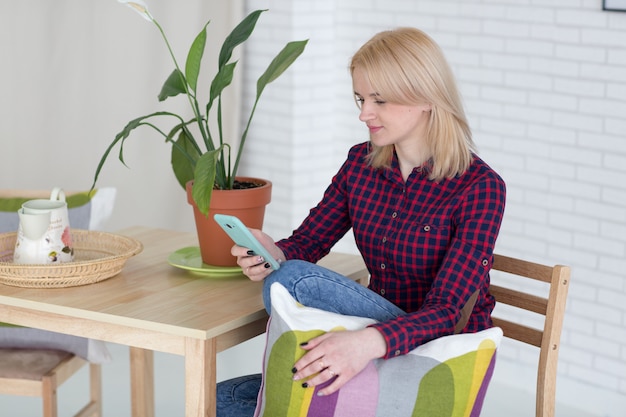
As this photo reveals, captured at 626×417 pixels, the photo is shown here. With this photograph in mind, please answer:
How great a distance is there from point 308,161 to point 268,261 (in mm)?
2442

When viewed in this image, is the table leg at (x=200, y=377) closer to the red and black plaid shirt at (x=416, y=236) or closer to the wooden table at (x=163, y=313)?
the wooden table at (x=163, y=313)

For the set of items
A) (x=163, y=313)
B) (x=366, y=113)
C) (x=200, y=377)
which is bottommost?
(x=200, y=377)

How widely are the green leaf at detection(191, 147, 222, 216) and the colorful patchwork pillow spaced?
0.38 metres

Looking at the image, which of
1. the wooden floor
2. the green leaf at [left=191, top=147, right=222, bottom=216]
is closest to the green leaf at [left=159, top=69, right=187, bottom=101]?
the green leaf at [left=191, top=147, right=222, bottom=216]

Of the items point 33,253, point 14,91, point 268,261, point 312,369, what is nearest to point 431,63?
point 268,261

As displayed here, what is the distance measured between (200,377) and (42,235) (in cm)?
53

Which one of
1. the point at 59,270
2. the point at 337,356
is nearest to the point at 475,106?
the point at 59,270

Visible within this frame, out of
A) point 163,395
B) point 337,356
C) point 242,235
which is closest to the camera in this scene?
point 337,356

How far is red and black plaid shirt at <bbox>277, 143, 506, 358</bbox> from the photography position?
2.06 meters

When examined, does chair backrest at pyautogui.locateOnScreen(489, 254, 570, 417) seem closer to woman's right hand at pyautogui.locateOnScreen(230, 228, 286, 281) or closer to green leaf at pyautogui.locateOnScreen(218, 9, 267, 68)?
woman's right hand at pyautogui.locateOnScreen(230, 228, 286, 281)

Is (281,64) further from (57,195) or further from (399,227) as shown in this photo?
(57,195)

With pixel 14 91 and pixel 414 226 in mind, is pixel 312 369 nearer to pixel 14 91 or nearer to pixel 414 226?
pixel 414 226

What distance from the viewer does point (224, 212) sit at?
2.42 meters

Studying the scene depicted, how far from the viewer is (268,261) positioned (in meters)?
2.21
